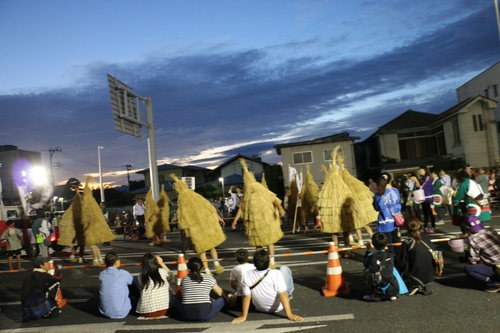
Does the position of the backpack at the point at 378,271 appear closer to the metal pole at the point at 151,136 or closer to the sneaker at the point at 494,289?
the sneaker at the point at 494,289

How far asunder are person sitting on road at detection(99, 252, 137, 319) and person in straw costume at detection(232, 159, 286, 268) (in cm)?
306

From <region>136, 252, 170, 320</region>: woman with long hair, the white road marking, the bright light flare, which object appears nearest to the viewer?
the white road marking

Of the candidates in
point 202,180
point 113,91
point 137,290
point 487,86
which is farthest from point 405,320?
point 202,180

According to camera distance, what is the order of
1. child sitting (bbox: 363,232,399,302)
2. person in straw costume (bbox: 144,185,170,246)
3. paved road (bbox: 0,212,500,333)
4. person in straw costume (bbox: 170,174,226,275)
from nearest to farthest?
paved road (bbox: 0,212,500,333), child sitting (bbox: 363,232,399,302), person in straw costume (bbox: 170,174,226,275), person in straw costume (bbox: 144,185,170,246)

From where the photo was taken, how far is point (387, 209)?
8797 mm

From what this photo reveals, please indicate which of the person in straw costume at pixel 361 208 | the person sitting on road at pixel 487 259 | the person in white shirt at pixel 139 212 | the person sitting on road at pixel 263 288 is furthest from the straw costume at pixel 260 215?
the person in white shirt at pixel 139 212

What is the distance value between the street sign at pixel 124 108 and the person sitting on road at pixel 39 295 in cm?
1309

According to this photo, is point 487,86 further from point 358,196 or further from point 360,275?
point 360,275

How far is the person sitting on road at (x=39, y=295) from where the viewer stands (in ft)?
22.6

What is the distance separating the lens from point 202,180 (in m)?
59.8

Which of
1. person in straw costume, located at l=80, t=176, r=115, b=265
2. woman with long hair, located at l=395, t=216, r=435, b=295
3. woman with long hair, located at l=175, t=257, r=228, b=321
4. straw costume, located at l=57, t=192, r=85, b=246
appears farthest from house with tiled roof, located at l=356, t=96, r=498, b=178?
woman with long hair, located at l=175, t=257, r=228, b=321

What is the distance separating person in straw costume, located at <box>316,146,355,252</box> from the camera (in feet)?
32.7

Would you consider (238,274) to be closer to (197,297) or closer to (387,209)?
(197,297)

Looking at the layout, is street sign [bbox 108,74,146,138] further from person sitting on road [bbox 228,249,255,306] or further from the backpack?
the backpack
